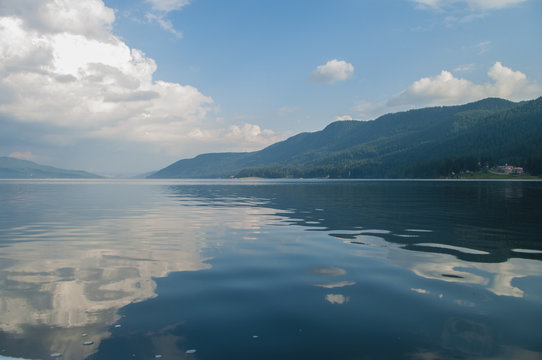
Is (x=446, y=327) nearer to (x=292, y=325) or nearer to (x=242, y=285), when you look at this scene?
(x=292, y=325)

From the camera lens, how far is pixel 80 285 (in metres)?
12.5

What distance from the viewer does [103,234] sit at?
79.5 feet

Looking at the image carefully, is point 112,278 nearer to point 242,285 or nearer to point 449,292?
point 242,285

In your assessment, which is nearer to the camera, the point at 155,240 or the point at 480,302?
the point at 480,302

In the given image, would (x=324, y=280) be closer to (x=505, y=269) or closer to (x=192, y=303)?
(x=192, y=303)

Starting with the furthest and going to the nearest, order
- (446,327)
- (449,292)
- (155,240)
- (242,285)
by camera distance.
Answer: (155,240) < (242,285) < (449,292) < (446,327)

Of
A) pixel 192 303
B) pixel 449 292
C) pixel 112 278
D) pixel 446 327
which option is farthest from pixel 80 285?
pixel 449 292

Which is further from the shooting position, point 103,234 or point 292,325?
point 103,234

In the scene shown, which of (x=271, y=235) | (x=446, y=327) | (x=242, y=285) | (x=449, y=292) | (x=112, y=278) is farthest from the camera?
(x=271, y=235)

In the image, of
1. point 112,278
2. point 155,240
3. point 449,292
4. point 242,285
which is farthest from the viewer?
point 155,240

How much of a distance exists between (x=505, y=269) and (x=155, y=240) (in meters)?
18.9

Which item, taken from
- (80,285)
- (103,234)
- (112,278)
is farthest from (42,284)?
(103,234)

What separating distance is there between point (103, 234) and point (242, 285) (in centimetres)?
1597

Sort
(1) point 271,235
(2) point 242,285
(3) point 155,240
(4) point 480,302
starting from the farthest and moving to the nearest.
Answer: (1) point 271,235, (3) point 155,240, (2) point 242,285, (4) point 480,302
